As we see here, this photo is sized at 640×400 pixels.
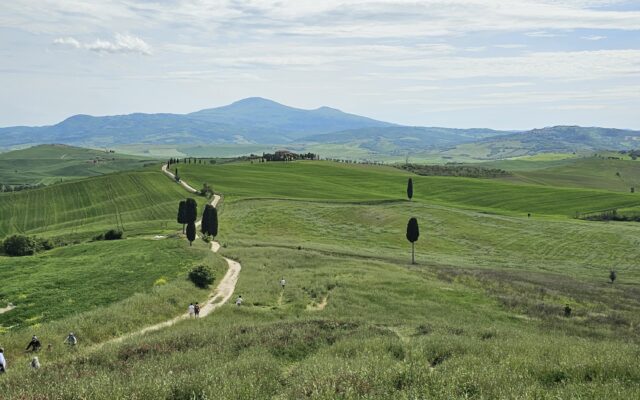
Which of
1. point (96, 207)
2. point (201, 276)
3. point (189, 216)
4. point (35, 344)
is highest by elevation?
point (189, 216)

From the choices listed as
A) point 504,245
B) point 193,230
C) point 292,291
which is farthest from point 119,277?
point 504,245

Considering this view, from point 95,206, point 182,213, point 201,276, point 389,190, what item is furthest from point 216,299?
point 389,190

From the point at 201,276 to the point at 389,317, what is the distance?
66.7 feet

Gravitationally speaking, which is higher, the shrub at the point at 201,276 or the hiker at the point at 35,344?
the hiker at the point at 35,344

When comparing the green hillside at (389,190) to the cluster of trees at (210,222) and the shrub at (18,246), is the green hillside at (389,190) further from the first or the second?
the shrub at (18,246)

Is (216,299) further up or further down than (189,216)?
further down

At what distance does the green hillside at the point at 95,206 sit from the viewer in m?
104

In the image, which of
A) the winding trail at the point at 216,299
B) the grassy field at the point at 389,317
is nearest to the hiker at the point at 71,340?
the grassy field at the point at 389,317

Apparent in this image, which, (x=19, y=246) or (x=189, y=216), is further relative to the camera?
(x=189, y=216)

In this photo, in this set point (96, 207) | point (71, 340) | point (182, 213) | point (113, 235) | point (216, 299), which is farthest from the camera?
point (96, 207)

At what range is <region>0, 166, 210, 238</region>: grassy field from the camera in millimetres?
103375

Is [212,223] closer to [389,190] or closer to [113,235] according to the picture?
[113,235]

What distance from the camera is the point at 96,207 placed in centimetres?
12506

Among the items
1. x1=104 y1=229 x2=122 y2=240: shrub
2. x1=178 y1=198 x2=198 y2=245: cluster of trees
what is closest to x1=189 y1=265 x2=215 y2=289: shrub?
x1=178 y1=198 x2=198 y2=245: cluster of trees
